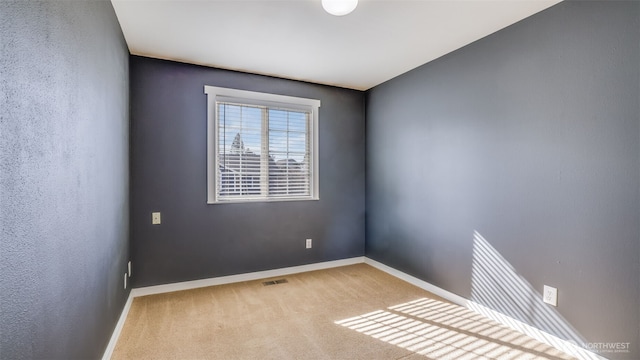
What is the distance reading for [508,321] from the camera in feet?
7.86

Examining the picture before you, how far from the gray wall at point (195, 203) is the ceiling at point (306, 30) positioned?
0.84ft

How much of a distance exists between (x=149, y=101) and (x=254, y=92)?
3.62 feet

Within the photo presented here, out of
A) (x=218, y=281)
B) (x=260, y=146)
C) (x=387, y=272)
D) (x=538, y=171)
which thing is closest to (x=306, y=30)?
(x=260, y=146)

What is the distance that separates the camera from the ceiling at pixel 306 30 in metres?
2.14

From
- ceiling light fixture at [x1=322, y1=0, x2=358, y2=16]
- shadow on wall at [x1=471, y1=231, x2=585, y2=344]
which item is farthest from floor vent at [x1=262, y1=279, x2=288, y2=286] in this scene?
ceiling light fixture at [x1=322, y1=0, x2=358, y2=16]

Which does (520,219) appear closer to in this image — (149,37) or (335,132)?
(335,132)

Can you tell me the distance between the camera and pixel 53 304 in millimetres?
1120

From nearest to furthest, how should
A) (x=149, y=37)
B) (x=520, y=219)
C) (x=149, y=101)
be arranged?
(x=520, y=219), (x=149, y=37), (x=149, y=101)

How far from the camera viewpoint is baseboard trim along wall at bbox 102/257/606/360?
2.03 meters

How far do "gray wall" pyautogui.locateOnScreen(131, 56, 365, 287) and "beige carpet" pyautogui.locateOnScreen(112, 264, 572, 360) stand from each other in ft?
1.20

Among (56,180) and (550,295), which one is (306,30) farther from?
(550,295)

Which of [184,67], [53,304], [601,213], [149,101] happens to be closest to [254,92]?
[184,67]

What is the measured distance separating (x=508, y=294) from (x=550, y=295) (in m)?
0.31

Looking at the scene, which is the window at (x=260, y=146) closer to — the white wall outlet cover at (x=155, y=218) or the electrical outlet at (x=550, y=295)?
the white wall outlet cover at (x=155, y=218)
